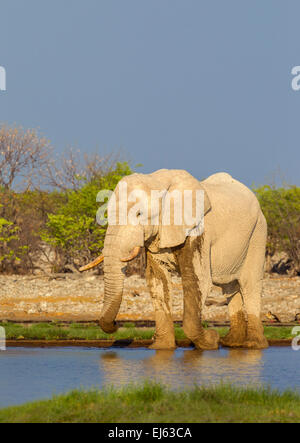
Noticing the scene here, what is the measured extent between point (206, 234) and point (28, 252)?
33758mm

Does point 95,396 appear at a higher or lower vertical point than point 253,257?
lower

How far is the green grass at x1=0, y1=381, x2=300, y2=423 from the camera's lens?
7.14 meters

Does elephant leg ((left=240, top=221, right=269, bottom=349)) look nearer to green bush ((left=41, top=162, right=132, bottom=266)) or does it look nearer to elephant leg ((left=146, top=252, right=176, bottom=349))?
elephant leg ((left=146, top=252, right=176, bottom=349))

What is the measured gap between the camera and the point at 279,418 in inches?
283

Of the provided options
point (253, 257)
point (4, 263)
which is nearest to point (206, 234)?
point (253, 257)

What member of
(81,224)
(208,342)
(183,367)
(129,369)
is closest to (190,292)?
(208,342)

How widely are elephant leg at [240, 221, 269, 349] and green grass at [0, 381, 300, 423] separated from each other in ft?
19.9

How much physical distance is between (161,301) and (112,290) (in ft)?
5.03

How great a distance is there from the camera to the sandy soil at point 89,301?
69.9ft

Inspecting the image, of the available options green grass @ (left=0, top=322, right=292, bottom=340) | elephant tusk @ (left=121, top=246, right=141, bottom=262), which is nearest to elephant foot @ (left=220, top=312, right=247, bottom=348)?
green grass @ (left=0, top=322, right=292, bottom=340)

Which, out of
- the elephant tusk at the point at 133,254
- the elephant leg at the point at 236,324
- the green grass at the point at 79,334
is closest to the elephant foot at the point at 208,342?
the elephant leg at the point at 236,324

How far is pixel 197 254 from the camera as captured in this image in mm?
13125

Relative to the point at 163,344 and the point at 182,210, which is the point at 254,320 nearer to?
the point at 163,344

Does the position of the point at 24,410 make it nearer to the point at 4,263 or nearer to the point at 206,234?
the point at 206,234
